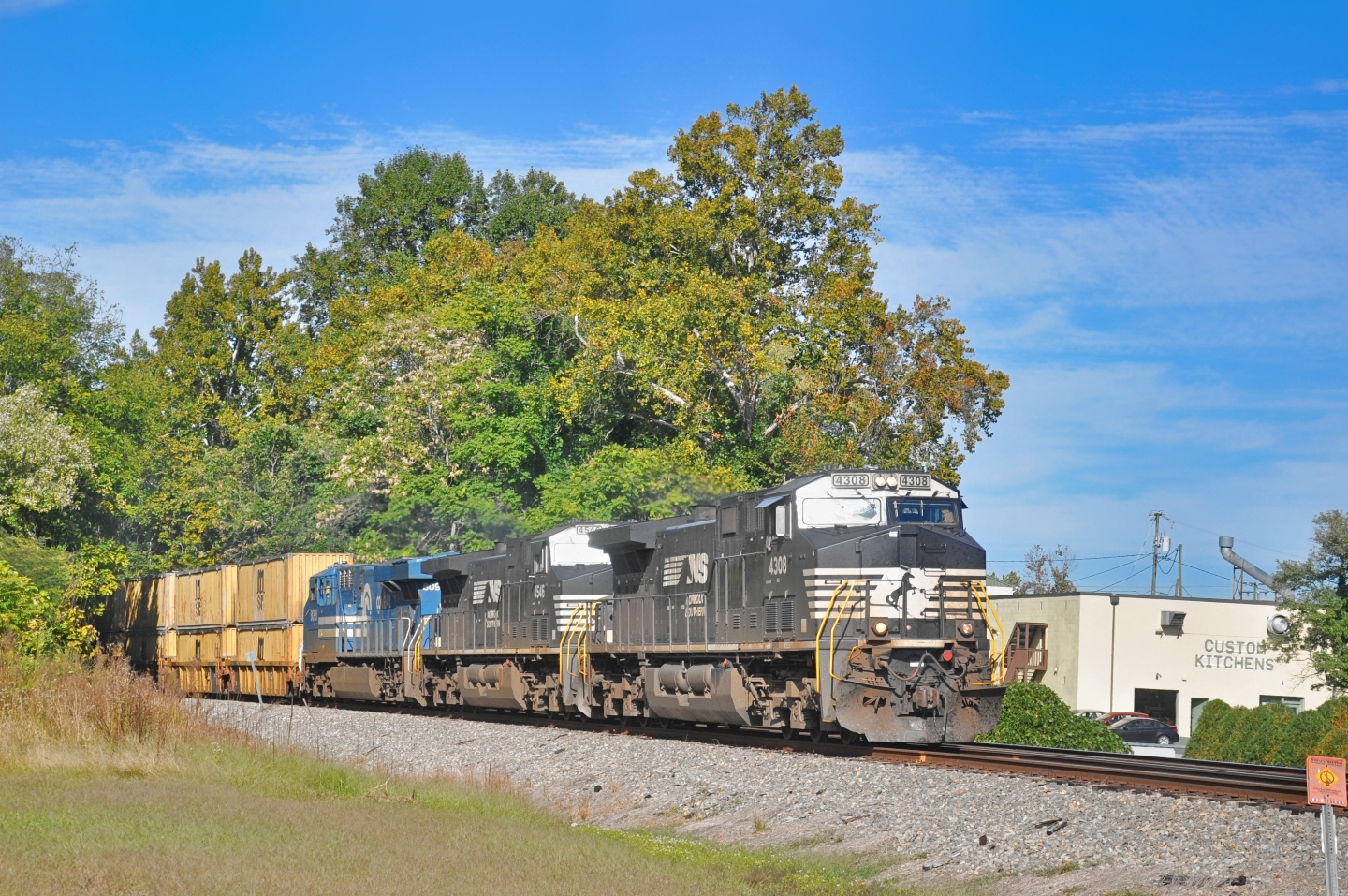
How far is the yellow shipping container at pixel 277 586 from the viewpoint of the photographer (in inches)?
1355

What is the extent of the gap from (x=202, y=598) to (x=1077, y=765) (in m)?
29.6

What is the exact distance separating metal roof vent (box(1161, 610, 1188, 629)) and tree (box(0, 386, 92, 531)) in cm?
3283

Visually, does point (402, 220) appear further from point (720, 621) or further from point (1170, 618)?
point (720, 621)

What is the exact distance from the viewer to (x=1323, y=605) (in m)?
39.3

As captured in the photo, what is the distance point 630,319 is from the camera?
3566cm

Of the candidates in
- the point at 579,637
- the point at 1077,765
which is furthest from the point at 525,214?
the point at 1077,765

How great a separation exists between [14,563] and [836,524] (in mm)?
18113

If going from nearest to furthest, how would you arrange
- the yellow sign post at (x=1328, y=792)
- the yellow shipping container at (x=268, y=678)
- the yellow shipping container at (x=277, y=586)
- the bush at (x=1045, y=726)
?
the yellow sign post at (x=1328, y=792)
the bush at (x=1045, y=726)
the yellow shipping container at (x=277, y=586)
the yellow shipping container at (x=268, y=678)

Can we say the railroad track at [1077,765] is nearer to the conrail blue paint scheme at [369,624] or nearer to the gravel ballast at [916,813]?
the gravel ballast at [916,813]

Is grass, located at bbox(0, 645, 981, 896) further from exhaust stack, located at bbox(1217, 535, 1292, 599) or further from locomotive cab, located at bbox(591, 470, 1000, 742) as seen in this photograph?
exhaust stack, located at bbox(1217, 535, 1292, 599)

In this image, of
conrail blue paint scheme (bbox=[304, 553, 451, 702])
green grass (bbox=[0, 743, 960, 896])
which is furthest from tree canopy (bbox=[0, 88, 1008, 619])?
green grass (bbox=[0, 743, 960, 896])

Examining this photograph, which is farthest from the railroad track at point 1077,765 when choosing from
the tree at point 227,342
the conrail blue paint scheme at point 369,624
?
the tree at point 227,342

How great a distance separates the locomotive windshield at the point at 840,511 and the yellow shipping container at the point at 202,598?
23629mm

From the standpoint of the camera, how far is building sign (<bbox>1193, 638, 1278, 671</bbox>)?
4644cm
